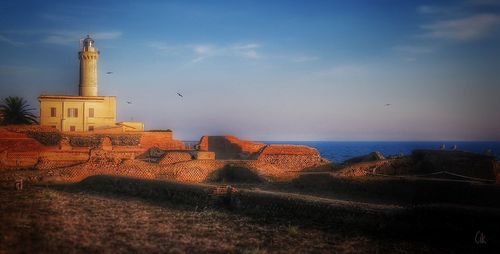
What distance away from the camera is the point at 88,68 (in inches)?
1631

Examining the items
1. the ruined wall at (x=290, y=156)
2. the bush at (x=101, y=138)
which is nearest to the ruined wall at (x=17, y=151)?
the bush at (x=101, y=138)

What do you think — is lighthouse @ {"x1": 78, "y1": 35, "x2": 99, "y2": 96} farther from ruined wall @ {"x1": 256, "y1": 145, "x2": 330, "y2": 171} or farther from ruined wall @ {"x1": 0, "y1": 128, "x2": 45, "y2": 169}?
ruined wall @ {"x1": 256, "y1": 145, "x2": 330, "y2": 171}

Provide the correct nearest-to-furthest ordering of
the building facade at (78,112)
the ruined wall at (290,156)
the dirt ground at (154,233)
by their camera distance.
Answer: the dirt ground at (154,233) → the ruined wall at (290,156) → the building facade at (78,112)

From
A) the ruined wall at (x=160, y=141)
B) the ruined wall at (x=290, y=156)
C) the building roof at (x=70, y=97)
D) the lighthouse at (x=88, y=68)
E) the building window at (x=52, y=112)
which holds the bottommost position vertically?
the ruined wall at (x=290, y=156)

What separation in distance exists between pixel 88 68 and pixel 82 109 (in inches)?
211

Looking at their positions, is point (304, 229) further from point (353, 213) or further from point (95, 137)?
point (95, 137)

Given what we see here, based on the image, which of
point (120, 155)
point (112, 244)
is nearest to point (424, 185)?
point (112, 244)

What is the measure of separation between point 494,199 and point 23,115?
37.6 m

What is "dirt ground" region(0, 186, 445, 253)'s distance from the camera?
814 cm

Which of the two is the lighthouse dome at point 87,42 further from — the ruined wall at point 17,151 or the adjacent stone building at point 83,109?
the ruined wall at point 17,151

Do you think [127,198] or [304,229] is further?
[127,198]

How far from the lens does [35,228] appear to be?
357 inches

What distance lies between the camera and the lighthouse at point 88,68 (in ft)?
135

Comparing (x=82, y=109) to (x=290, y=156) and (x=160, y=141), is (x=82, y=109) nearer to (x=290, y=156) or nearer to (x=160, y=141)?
(x=160, y=141)
